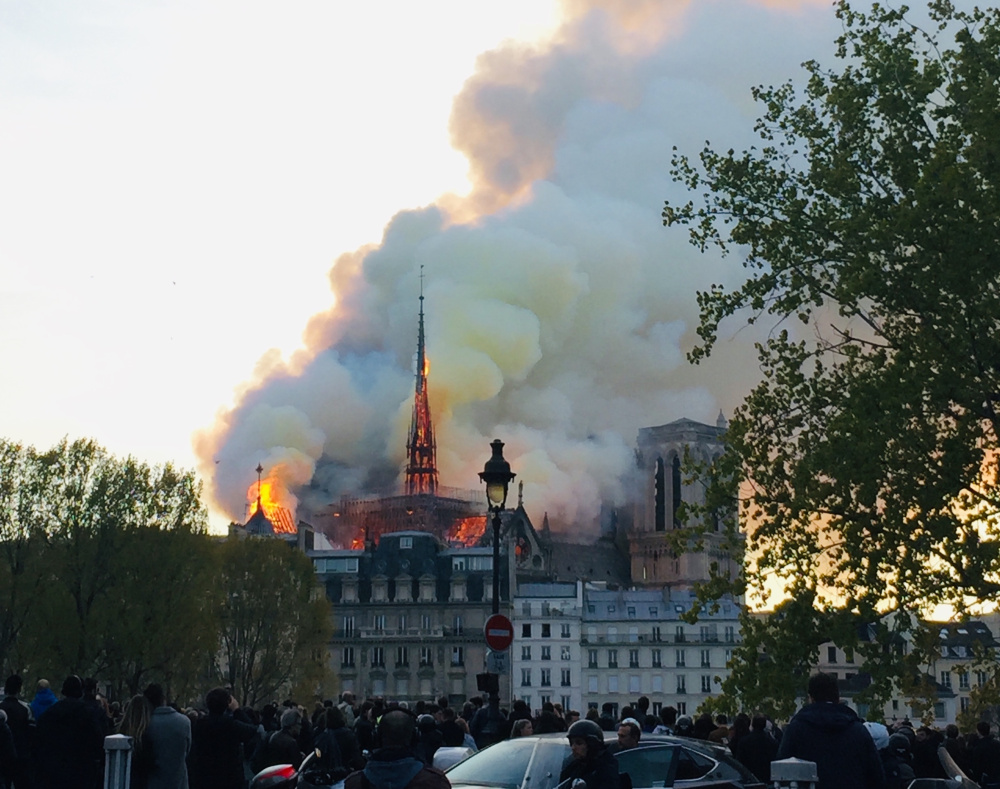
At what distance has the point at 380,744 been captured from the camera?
9523mm

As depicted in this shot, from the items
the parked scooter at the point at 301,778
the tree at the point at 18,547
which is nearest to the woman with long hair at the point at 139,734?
the parked scooter at the point at 301,778

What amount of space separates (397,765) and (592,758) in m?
3.24

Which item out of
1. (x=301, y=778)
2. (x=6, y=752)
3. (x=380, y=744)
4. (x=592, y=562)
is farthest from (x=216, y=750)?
(x=592, y=562)

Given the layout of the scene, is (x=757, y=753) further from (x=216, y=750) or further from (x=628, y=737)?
(x=216, y=750)

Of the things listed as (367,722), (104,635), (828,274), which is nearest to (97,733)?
(367,722)

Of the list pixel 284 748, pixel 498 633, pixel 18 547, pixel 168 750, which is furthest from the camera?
pixel 18 547

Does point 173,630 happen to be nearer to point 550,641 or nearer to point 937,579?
point 937,579

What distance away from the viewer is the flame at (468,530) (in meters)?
140

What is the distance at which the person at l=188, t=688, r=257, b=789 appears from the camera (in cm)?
Result: 1495

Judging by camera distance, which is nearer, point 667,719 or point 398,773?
point 398,773

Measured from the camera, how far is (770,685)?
2580 centimetres

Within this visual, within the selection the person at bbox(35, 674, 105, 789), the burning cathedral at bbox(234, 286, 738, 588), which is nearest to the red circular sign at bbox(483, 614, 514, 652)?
the person at bbox(35, 674, 105, 789)

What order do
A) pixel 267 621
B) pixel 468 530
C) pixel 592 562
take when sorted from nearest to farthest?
pixel 267 621
pixel 468 530
pixel 592 562

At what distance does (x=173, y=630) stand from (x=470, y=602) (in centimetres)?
5300
